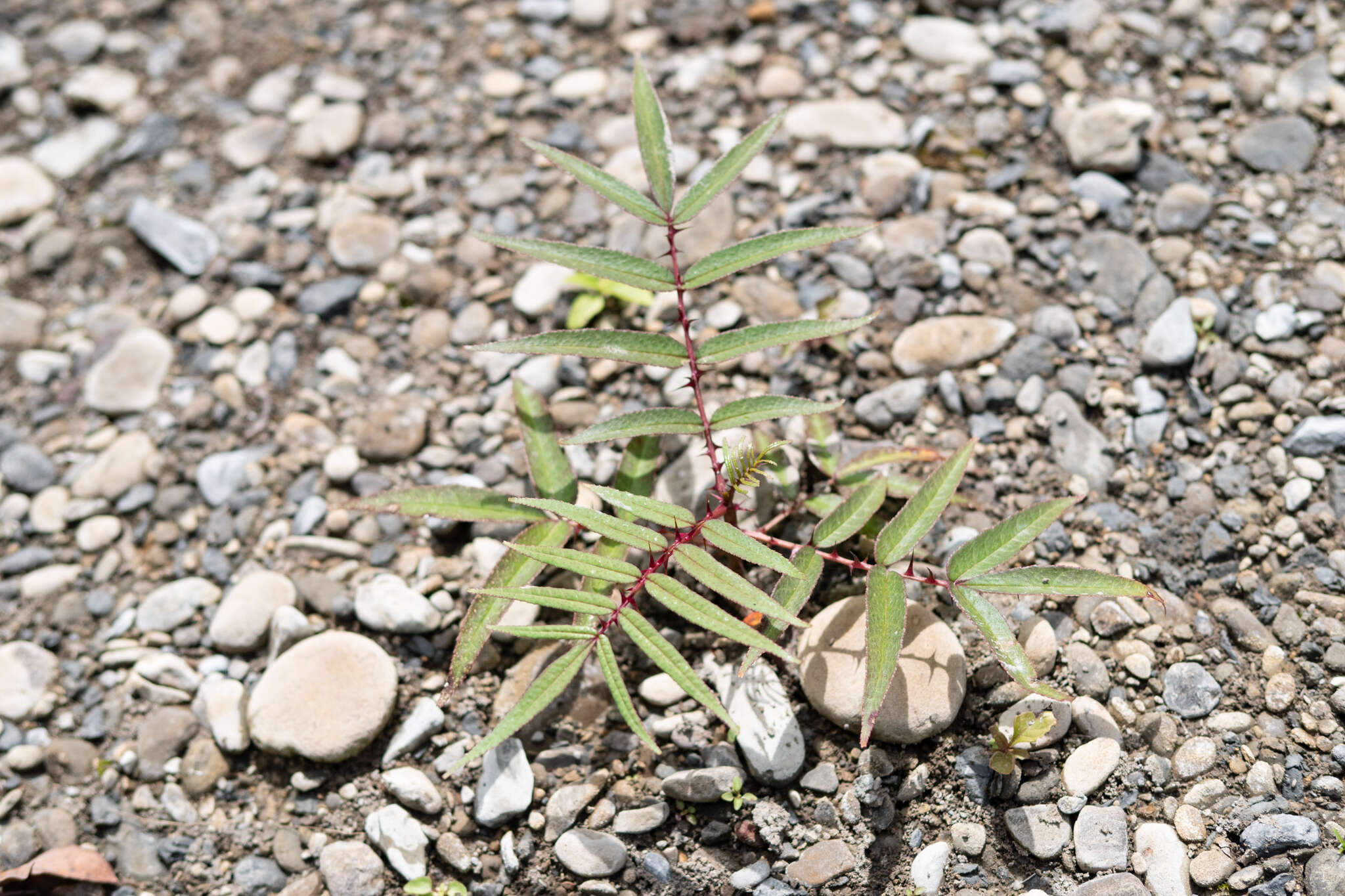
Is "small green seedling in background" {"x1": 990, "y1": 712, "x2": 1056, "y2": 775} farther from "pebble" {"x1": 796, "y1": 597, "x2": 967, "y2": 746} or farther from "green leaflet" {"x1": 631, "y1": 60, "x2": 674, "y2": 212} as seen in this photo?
"green leaflet" {"x1": 631, "y1": 60, "x2": 674, "y2": 212}

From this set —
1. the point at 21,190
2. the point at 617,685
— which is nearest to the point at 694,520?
the point at 617,685

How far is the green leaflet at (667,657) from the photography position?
186cm

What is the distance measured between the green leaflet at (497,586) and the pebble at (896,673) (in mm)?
635

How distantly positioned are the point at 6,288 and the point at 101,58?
113cm

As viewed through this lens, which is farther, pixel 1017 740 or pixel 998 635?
pixel 1017 740

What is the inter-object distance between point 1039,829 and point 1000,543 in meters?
0.61

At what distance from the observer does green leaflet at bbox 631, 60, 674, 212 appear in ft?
7.16

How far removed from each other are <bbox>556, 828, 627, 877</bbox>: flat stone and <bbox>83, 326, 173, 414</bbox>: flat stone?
75.0 inches

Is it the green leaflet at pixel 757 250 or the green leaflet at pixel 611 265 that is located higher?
the green leaflet at pixel 757 250

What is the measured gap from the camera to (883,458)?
7.82 feet

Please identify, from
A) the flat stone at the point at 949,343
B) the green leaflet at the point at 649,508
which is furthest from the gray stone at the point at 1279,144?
the green leaflet at the point at 649,508

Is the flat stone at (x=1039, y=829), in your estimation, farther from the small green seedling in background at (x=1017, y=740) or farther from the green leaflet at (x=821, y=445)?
the green leaflet at (x=821, y=445)

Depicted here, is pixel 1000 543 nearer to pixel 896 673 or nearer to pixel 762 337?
pixel 896 673

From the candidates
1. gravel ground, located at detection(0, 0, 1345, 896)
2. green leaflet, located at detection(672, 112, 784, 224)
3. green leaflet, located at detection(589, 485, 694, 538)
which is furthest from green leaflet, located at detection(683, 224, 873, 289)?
gravel ground, located at detection(0, 0, 1345, 896)
